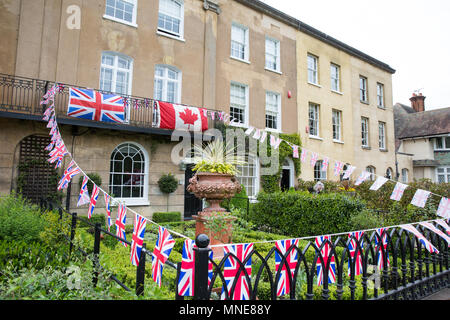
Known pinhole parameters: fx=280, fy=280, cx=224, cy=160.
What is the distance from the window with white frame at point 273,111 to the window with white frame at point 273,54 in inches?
66.0

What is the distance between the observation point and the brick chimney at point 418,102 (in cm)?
3164

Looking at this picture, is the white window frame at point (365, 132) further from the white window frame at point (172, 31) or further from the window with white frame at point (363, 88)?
the white window frame at point (172, 31)

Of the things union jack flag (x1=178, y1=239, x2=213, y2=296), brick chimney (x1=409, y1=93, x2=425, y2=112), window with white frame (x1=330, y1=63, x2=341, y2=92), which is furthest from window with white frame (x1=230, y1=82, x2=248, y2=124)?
brick chimney (x1=409, y1=93, x2=425, y2=112)

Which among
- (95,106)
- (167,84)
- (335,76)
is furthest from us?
(335,76)

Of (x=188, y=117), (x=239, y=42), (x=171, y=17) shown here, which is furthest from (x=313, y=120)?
(x=171, y=17)

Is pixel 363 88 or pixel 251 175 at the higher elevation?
pixel 363 88

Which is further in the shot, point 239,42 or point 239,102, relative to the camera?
point 239,42

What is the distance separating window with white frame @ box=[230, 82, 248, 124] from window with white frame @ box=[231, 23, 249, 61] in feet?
5.35

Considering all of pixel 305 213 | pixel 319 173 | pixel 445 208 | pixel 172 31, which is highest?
pixel 172 31

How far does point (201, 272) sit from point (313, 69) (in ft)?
61.8

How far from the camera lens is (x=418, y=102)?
32031 millimetres

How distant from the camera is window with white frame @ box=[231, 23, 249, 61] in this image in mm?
15312

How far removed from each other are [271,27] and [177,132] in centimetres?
947

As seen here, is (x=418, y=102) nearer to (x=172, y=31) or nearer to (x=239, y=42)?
(x=239, y=42)
